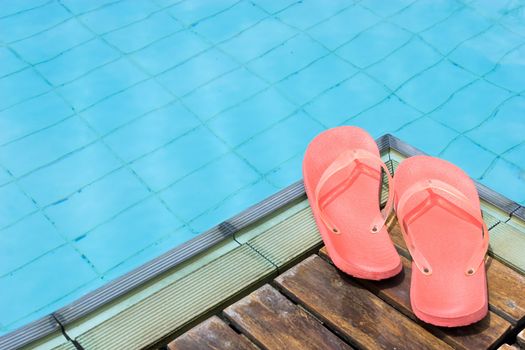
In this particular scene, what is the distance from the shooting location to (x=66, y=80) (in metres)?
3.85

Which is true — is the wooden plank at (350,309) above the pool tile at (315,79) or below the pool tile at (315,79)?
above

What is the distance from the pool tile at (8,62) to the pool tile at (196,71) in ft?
2.74

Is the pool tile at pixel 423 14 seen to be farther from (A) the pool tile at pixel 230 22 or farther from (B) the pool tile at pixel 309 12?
Result: (A) the pool tile at pixel 230 22

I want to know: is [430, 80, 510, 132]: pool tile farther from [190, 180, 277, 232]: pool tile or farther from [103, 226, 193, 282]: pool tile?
[103, 226, 193, 282]: pool tile

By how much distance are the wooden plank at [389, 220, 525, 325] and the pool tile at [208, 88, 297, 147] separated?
1469mm

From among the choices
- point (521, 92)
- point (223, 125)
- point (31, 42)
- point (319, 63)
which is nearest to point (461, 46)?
point (521, 92)

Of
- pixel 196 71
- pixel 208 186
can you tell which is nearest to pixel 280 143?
pixel 208 186

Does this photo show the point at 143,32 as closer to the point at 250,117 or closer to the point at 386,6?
the point at 250,117

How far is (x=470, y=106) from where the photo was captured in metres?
3.66

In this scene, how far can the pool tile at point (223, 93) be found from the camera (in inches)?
145

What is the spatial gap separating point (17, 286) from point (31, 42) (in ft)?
5.67

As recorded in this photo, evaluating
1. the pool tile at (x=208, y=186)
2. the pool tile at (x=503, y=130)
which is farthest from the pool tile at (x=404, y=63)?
the pool tile at (x=208, y=186)

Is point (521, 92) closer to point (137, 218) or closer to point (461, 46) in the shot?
point (461, 46)

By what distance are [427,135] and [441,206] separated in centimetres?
128
